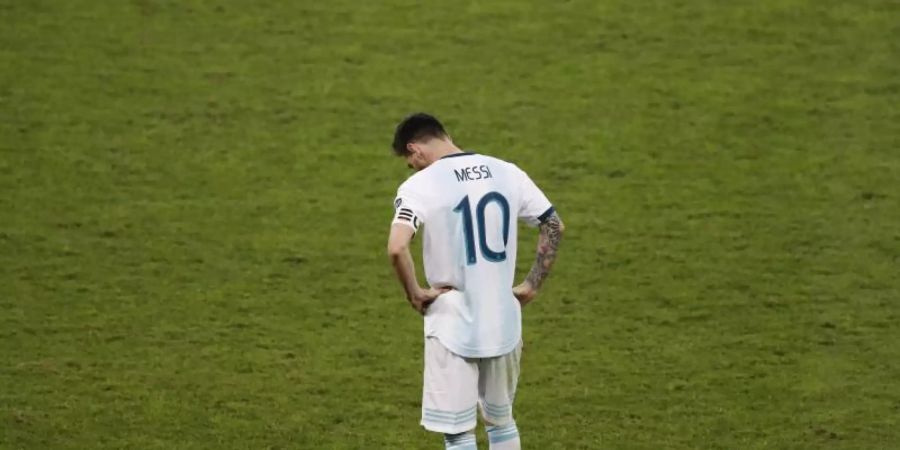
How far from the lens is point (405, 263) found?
4.34 m

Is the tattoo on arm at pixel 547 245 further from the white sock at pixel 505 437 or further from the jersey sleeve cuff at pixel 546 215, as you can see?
the white sock at pixel 505 437

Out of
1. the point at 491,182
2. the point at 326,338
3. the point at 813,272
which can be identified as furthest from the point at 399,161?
the point at 491,182

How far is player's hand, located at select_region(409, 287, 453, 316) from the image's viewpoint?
4.43 m

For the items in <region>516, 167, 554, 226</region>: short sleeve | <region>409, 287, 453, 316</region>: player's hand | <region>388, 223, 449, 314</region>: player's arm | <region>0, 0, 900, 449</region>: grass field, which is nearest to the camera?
<region>388, 223, 449, 314</region>: player's arm

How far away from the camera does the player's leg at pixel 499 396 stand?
4555mm

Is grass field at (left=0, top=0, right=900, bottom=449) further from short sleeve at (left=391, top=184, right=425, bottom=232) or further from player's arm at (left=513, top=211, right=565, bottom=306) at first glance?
short sleeve at (left=391, top=184, right=425, bottom=232)

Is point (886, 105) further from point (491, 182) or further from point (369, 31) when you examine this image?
point (491, 182)

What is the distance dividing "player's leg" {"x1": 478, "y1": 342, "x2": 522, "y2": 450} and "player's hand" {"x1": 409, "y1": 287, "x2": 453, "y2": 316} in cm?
27

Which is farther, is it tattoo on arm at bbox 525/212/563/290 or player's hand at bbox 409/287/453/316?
tattoo on arm at bbox 525/212/563/290

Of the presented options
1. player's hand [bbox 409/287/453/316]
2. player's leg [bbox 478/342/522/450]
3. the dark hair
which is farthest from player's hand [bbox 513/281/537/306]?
the dark hair

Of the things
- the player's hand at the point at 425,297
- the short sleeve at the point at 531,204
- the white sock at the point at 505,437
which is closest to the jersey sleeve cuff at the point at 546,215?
the short sleeve at the point at 531,204

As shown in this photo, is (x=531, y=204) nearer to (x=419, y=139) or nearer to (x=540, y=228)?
(x=540, y=228)

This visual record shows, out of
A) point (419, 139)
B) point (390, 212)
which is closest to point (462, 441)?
point (419, 139)

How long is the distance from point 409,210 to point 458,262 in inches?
9.1
